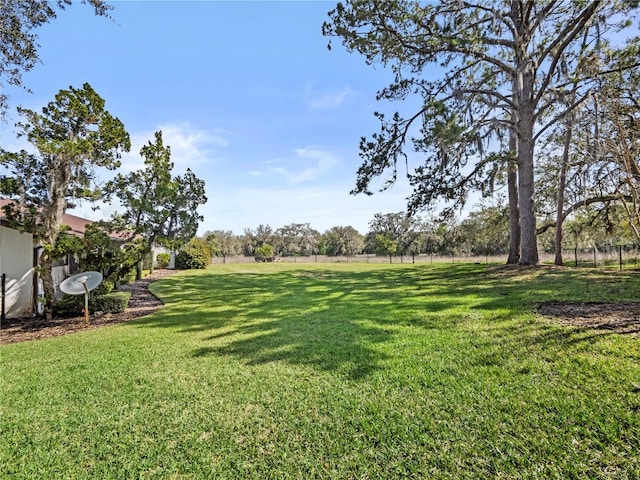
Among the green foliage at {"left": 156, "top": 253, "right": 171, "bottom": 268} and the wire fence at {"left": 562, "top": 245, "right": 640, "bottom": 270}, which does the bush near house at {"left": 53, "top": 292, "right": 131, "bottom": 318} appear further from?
the wire fence at {"left": 562, "top": 245, "right": 640, "bottom": 270}

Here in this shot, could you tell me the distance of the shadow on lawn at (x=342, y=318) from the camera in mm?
4199

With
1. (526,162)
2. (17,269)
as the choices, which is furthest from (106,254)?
(526,162)

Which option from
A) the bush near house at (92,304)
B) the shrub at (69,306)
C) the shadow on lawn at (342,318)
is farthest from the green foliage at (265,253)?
the shrub at (69,306)

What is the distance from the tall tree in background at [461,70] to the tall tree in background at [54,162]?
675cm

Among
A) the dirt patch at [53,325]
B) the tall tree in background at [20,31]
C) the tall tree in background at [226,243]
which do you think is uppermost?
the tall tree in background at [20,31]

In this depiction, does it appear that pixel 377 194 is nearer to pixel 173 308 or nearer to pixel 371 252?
pixel 173 308

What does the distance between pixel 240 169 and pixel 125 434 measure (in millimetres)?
19388

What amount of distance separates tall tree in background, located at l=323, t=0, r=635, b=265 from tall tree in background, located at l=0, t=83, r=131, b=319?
6.75 metres

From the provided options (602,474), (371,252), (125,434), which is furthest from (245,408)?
(371,252)

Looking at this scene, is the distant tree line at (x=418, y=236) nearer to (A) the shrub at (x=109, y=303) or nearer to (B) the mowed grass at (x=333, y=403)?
(B) the mowed grass at (x=333, y=403)

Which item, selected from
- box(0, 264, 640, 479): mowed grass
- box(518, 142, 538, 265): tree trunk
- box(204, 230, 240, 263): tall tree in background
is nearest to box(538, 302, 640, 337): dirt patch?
box(0, 264, 640, 479): mowed grass

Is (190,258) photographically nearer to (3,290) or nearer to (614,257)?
(3,290)

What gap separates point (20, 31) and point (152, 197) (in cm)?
414

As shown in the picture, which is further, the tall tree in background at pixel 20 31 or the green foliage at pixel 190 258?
the green foliage at pixel 190 258
